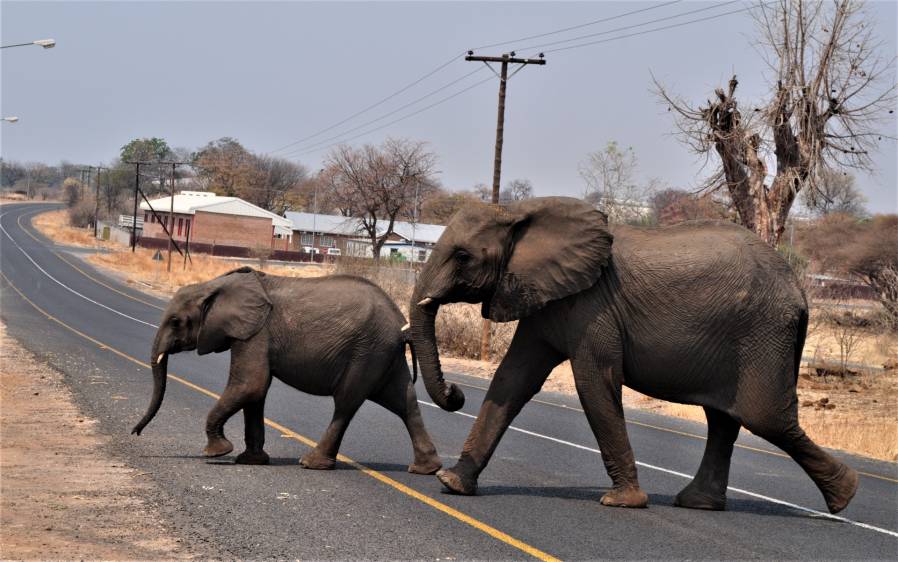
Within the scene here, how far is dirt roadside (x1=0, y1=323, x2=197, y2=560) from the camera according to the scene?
26.3ft

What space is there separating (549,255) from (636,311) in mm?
880

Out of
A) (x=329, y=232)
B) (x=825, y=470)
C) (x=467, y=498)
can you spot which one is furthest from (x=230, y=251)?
Answer: (x=825, y=470)

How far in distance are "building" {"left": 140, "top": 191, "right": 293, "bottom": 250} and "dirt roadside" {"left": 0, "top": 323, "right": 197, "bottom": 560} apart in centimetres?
8741

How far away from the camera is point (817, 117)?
26.3 metres

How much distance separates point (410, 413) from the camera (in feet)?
39.5

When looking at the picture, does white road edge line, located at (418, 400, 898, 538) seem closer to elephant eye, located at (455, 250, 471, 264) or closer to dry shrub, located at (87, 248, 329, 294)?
elephant eye, located at (455, 250, 471, 264)

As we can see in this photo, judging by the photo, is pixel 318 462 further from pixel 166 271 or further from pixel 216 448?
Result: pixel 166 271

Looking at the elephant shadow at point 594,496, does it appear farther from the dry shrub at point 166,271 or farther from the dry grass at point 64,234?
the dry grass at point 64,234

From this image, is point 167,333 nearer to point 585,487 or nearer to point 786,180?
point 585,487

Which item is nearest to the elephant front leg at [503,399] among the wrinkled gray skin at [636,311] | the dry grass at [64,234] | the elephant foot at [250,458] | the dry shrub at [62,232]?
the wrinkled gray skin at [636,311]

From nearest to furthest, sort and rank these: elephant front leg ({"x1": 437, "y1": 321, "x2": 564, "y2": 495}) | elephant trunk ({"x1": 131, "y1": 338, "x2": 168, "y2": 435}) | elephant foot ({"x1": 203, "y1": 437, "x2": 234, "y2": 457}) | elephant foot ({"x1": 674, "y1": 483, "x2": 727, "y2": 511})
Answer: elephant foot ({"x1": 674, "y1": 483, "x2": 727, "y2": 511}) < elephant front leg ({"x1": 437, "y1": 321, "x2": 564, "y2": 495}) < elephant foot ({"x1": 203, "y1": 437, "x2": 234, "y2": 457}) < elephant trunk ({"x1": 131, "y1": 338, "x2": 168, "y2": 435})

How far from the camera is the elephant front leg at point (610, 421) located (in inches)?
391

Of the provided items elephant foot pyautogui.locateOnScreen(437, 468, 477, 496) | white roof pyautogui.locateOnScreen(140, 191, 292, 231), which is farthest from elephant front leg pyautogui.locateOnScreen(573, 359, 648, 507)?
white roof pyautogui.locateOnScreen(140, 191, 292, 231)

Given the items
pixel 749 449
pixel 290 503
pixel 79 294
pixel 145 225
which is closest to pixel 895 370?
pixel 749 449
